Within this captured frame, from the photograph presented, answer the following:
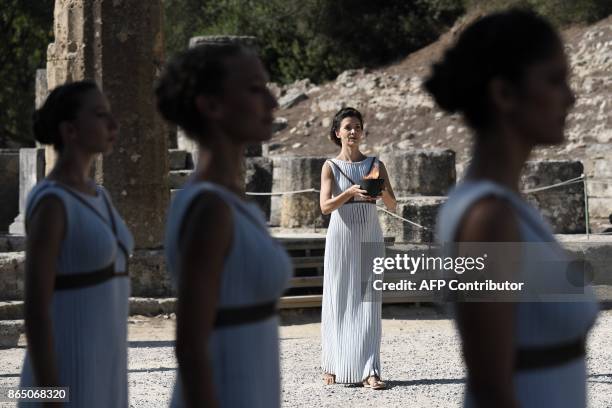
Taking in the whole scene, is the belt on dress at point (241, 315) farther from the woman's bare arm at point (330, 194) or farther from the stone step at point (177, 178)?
the stone step at point (177, 178)

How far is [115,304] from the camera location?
390cm

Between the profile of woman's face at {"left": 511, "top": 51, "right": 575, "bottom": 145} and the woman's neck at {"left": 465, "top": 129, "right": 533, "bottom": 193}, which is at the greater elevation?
the profile of woman's face at {"left": 511, "top": 51, "right": 575, "bottom": 145}

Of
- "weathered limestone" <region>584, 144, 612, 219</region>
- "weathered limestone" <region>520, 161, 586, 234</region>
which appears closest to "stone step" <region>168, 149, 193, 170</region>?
"weathered limestone" <region>520, 161, 586, 234</region>

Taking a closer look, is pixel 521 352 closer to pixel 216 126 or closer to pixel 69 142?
pixel 216 126

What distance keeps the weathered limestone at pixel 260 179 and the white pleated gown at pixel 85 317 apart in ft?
52.2

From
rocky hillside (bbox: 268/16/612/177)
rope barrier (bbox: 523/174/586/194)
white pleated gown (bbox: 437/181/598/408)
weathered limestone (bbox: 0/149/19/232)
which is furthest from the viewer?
rocky hillside (bbox: 268/16/612/177)

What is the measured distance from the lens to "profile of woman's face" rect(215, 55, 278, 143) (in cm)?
307

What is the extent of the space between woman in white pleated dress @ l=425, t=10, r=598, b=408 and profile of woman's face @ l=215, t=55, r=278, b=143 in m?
0.50

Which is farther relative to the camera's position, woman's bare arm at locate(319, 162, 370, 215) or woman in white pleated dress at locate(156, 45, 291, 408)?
woman's bare arm at locate(319, 162, 370, 215)

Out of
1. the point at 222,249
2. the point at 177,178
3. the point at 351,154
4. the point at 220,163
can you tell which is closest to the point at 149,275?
the point at 351,154

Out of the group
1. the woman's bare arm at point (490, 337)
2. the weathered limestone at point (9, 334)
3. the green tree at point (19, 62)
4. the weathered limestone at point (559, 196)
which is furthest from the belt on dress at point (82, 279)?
the green tree at point (19, 62)

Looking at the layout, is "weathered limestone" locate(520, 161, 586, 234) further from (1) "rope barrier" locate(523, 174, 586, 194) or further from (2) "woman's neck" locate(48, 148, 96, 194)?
(2) "woman's neck" locate(48, 148, 96, 194)

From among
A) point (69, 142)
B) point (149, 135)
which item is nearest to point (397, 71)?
point (149, 135)

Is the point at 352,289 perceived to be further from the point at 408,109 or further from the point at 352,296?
the point at 408,109
